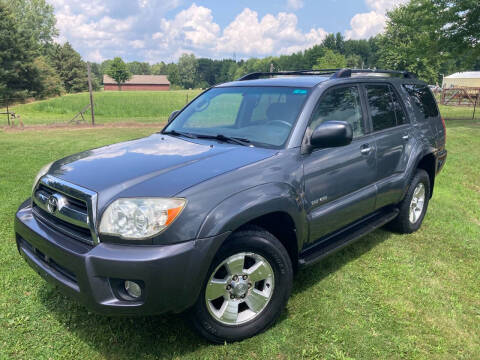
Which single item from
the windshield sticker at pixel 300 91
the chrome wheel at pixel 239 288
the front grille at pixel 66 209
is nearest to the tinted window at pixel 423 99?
the windshield sticker at pixel 300 91

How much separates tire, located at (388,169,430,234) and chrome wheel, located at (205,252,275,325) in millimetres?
2490

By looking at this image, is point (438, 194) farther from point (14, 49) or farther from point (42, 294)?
point (14, 49)

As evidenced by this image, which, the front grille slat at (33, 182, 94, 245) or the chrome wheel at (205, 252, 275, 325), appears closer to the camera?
the front grille slat at (33, 182, 94, 245)

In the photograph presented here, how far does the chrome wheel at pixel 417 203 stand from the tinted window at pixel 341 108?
1553 millimetres

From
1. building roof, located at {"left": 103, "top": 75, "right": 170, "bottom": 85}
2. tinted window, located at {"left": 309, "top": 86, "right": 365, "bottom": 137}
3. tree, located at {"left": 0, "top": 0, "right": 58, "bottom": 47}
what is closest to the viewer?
tinted window, located at {"left": 309, "top": 86, "right": 365, "bottom": 137}

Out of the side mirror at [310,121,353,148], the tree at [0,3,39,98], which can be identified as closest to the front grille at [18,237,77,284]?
the side mirror at [310,121,353,148]

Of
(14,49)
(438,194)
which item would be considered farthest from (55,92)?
(438,194)

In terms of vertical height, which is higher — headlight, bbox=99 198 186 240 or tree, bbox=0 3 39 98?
tree, bbox=0 3 39 98

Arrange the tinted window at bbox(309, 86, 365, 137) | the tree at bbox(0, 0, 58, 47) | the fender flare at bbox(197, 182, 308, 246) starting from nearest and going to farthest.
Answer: the fender flare at bbox(197, 182, 308, 246)
the tinted window at bbox(309, 86, 365, 137)
the tree at bbox(0, 0, 58, 47)

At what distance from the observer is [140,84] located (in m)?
102

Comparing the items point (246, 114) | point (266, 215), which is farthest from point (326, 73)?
point (266, 215)

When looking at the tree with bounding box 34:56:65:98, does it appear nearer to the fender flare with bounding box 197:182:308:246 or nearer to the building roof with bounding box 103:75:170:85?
the fender flare with bounding box 197:182:308:246

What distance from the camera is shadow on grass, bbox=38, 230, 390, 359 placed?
2.69m

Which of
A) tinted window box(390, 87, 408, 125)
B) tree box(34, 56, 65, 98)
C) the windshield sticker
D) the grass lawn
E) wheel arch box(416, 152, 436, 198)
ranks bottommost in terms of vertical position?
the grass lawn
